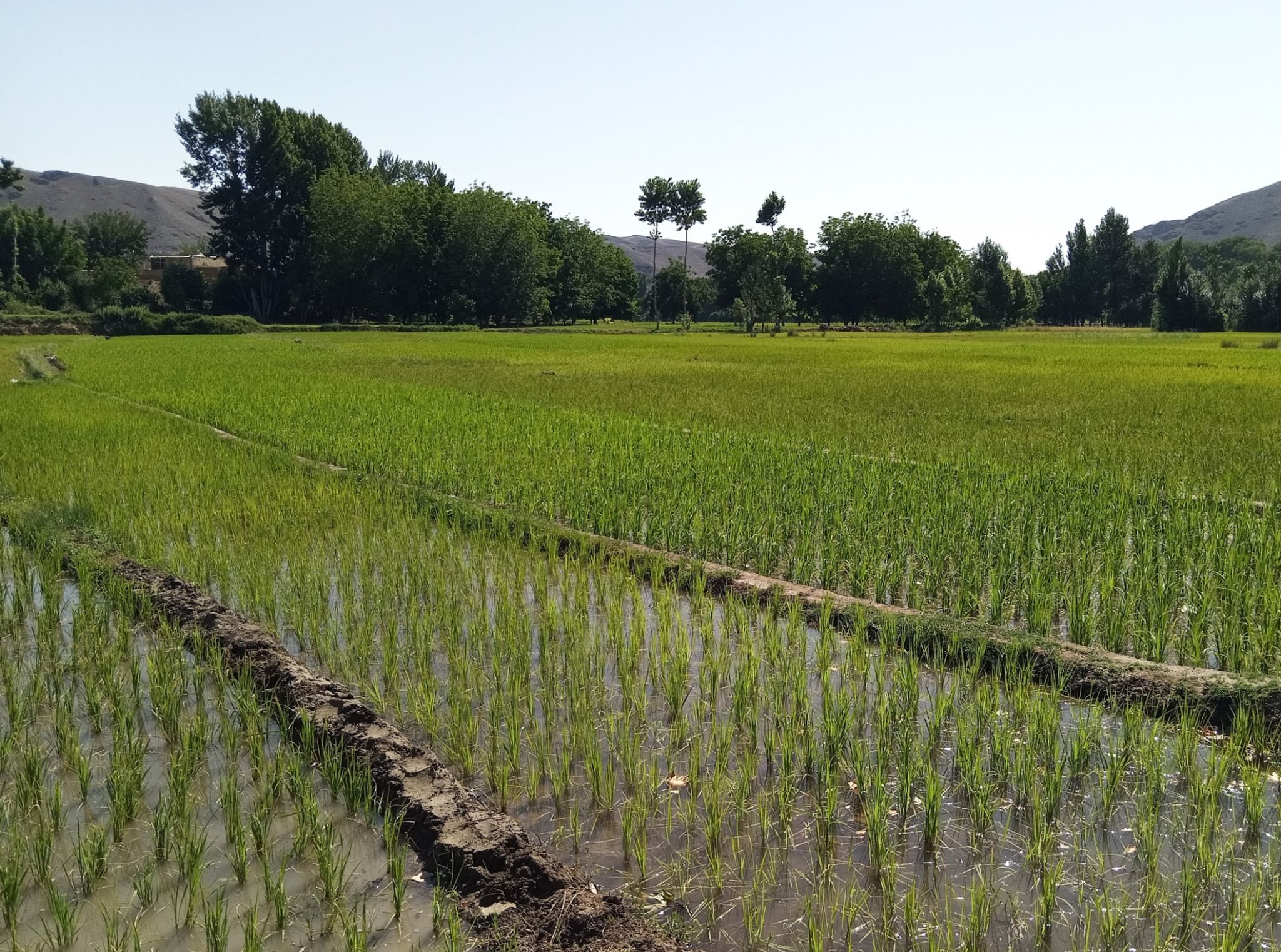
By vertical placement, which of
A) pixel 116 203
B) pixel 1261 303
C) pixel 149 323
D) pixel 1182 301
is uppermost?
pixel 116 203

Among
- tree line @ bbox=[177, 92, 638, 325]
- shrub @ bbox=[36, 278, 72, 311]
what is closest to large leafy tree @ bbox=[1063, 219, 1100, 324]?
tree line @ bbox=[177, 92, 638, 325]

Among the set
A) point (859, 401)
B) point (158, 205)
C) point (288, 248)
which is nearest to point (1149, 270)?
point (288, 248)

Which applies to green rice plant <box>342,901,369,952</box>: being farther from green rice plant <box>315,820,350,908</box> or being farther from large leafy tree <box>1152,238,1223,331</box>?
large leafy tree <box>1152,238,1223,331</box>

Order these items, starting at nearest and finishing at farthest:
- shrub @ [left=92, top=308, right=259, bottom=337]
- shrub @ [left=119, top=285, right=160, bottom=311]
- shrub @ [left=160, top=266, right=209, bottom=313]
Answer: shrub @ [left=92, top=308, right=259, bottom=337]
shrub @ [left=119, top=285, right=160, bottom=311]
shrub @ [left=160, top=266, right=209, bottom=313]

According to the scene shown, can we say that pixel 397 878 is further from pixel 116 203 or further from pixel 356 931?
pixel 116 203

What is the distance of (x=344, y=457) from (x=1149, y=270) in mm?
75686

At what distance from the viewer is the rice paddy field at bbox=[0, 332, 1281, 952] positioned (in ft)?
8.01

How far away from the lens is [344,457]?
8742 mm

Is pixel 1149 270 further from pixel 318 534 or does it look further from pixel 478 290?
pixel 318 534

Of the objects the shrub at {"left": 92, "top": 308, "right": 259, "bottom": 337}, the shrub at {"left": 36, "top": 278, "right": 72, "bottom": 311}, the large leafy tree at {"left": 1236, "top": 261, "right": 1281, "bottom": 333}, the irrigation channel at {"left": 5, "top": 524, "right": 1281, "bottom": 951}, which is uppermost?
the large leafy tree at {"left": 1236, "top": 261, "right": 1281, "bottom": 333}

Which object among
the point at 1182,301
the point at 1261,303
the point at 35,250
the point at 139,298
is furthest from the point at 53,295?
the point at 1261,303

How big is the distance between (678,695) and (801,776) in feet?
2.24

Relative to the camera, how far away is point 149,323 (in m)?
42.0

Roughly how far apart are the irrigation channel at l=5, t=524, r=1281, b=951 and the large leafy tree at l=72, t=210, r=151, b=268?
71526mm
